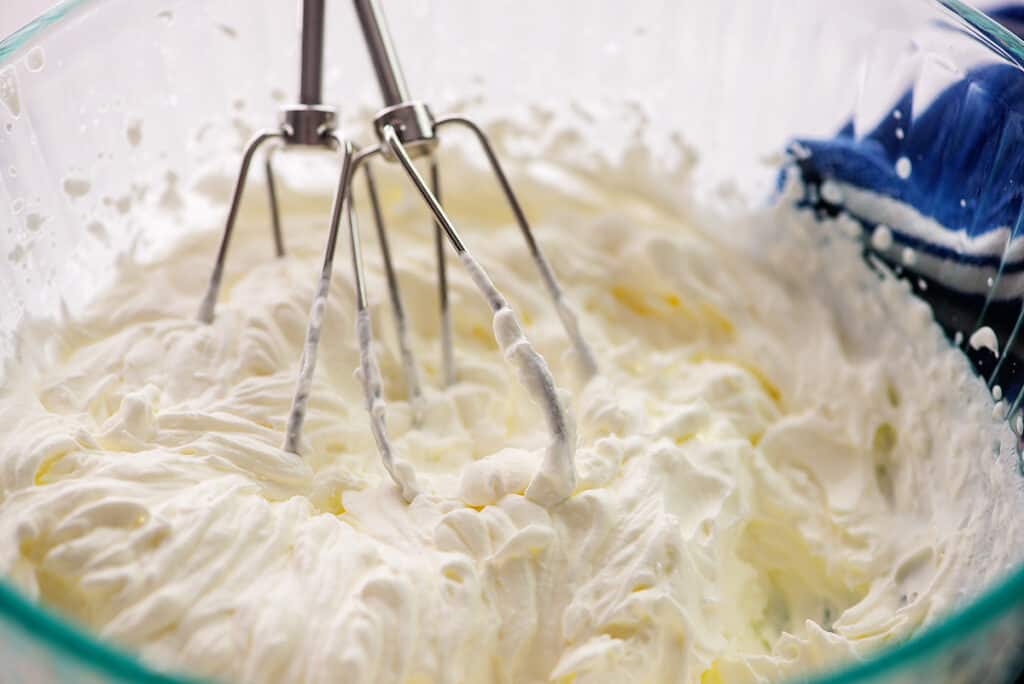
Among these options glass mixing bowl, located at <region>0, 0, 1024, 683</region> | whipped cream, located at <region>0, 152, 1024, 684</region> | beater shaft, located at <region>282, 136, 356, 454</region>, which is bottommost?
whipped cream, located at <region>0, 152, 1024, 684</region>

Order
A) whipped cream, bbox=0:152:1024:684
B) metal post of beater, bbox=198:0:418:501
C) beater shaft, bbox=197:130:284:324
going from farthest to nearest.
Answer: beater shaft, bbox=197:130:284:324
metal post of beater, bbox=198:0:418:501
whipped cream, bbox=0:152:1024:684

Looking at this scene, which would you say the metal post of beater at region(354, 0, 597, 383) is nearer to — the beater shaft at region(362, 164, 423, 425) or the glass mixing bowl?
the beater shaft at region(362, 164, 423, 425)

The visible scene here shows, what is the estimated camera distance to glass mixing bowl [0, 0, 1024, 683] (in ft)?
2.68

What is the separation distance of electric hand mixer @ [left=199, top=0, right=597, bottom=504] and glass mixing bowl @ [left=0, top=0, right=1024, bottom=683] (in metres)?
0.14

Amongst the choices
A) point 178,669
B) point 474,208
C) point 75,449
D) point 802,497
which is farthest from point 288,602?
point 474,208

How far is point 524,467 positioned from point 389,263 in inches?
10.1

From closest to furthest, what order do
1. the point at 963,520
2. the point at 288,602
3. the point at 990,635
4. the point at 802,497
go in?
1. the point at 990,635
2. the point at 288,602
3. the point at 963,520
4. the point at 802,497

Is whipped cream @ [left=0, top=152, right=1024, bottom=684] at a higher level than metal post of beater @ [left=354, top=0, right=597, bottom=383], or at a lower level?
lower

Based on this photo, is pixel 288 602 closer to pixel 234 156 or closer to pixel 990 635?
pixel 990 635

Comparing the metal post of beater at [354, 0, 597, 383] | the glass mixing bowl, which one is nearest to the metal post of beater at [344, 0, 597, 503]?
the metal post of beater at [354, 0, 597, 383]

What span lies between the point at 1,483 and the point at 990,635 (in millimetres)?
600

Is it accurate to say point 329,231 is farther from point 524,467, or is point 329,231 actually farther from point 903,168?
point 903,168

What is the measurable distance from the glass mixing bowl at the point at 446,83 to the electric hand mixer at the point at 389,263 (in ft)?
0.47

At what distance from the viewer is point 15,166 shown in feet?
2.64
